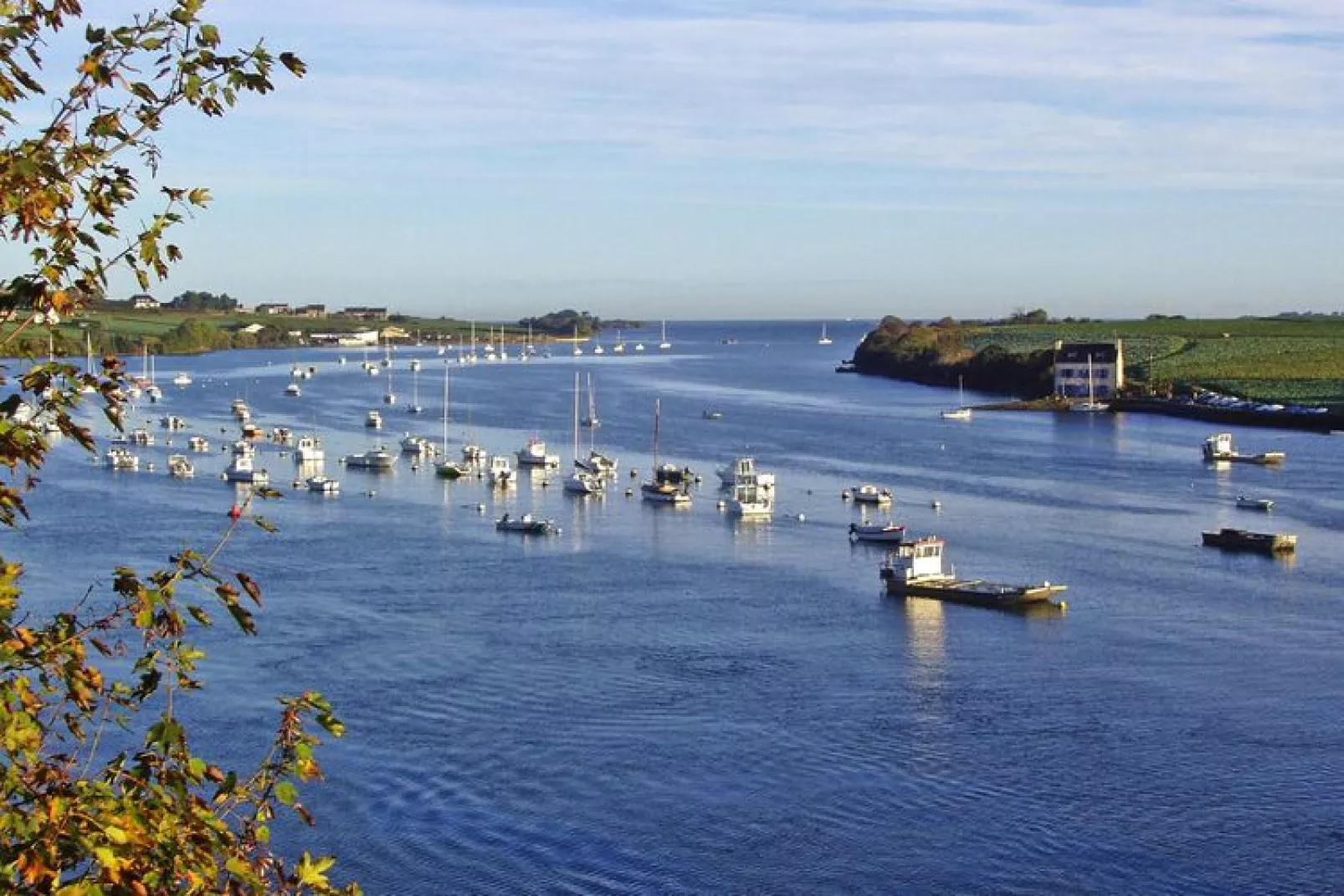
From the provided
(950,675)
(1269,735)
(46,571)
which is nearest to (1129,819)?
(1269,735)

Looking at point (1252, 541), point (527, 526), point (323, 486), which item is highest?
point (323, 486)

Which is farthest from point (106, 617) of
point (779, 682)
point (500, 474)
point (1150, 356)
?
point (1150, 356)

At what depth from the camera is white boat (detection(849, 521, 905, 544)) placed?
132 ft

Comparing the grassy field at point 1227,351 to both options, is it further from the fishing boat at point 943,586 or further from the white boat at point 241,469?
the fishing boat at point 943,586

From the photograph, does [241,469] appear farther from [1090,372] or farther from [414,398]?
[1090,372]

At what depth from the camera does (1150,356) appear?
106 metres

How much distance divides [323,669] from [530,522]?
1563cm

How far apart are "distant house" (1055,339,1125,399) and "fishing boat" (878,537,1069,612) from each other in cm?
5438

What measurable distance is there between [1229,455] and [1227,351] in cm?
5096

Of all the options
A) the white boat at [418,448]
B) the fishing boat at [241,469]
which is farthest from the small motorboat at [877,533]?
the white boat at [418,448]

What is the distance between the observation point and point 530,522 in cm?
4150

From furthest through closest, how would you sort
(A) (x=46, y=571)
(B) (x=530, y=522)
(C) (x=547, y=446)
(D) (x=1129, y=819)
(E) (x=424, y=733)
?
(C) (x=547, y=446), (B) (x=530, y=522), (A) (x=46, y=571), (E) (x=424, y=733), (D) (x=1129, y=819)

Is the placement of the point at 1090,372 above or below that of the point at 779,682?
above

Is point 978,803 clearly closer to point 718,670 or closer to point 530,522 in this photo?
point 718,670
